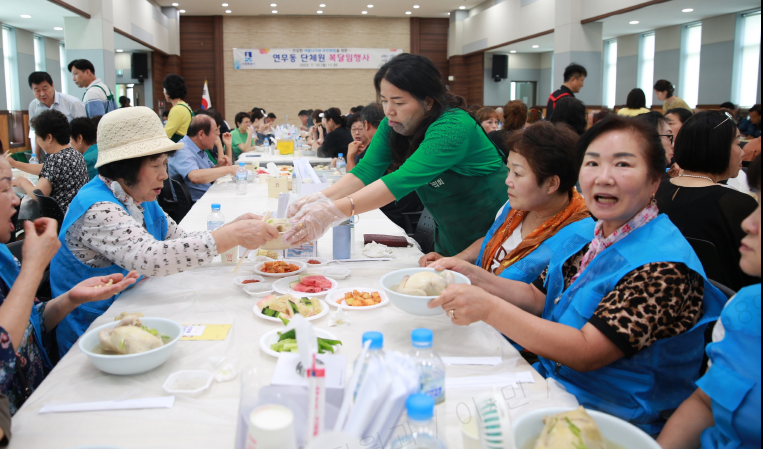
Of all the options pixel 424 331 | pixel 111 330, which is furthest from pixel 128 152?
pixel 424 331

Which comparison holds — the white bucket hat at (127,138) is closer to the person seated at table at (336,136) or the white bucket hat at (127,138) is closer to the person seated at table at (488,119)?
the person seated at table at (488,119)

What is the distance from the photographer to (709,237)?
2.19 meters

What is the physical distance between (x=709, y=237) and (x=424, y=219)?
1527mm

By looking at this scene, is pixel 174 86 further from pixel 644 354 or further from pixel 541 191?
pixel 644 354

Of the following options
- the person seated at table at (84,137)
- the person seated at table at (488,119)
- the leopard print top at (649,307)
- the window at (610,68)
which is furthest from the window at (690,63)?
the leopard print top at (649,307)

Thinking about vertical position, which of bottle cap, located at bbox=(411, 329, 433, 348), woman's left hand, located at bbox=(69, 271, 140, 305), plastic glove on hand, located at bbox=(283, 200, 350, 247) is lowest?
woman's left hand, located at bbox=(69, 271, 140, 305)

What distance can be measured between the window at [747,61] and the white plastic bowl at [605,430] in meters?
11.7

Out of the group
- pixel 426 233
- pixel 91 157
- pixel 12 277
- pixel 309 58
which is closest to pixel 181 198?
pixel 91 157

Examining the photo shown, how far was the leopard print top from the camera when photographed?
3.86ft

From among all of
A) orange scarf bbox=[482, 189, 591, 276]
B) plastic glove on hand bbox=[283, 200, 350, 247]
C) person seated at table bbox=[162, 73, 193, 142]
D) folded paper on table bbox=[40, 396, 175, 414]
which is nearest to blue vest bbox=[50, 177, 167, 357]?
plastic glove on hand bbox=[283, 200, 350, 247]

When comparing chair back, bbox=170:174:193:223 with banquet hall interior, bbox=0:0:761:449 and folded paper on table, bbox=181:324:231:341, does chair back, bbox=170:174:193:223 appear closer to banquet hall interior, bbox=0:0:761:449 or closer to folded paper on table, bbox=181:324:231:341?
banquet hall interior, bbox=0:0:761:449

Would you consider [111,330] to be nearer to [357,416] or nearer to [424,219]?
[357,416]

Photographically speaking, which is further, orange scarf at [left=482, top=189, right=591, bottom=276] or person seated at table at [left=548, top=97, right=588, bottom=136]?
person seated at table at [left=548, top=97, right=588, bottom=136]

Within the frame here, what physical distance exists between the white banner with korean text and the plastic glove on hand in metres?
13.2
